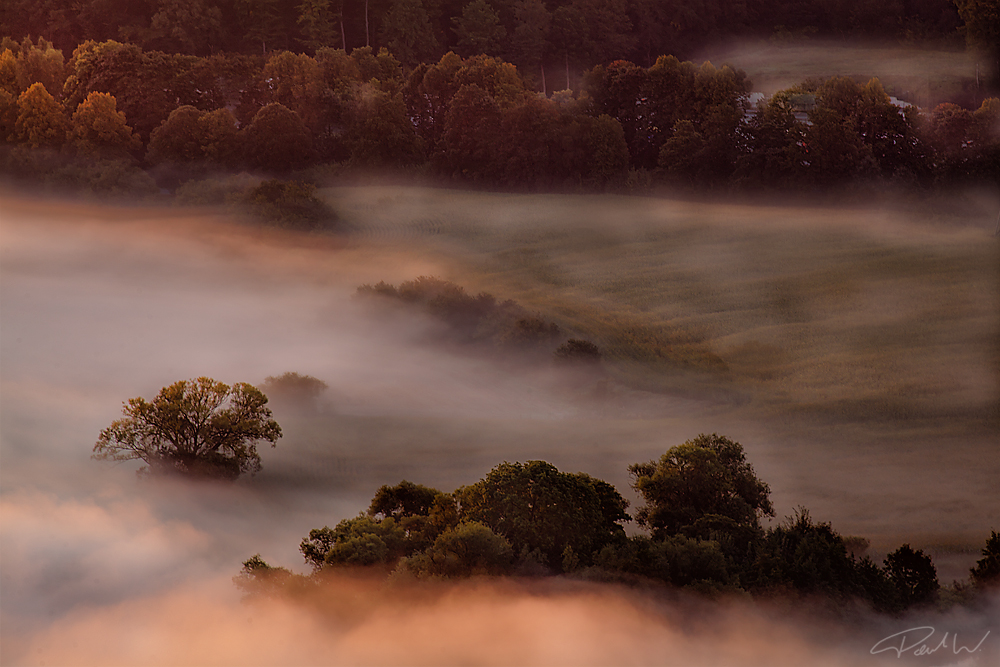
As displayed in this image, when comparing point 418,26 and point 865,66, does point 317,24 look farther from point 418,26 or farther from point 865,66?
point 865,66

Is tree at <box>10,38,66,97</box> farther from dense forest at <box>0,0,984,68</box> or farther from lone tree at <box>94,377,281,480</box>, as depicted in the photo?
lone tree at <box>94,377,281,480</box>

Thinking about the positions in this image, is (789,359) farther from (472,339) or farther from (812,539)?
(812,539)

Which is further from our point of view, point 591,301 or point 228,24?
point 228,24

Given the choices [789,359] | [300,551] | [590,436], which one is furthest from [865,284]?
[300,551]

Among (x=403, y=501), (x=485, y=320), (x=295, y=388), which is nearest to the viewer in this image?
(x=403, y=501)

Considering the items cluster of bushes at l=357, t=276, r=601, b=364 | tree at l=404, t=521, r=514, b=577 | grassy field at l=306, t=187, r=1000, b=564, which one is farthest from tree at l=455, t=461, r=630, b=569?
cluster of bushes at l=357, t=276, r=601, b=364
